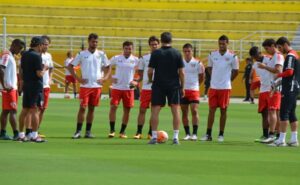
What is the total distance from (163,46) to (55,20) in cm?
3171

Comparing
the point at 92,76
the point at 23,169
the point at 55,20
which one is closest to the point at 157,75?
the point at 92,76

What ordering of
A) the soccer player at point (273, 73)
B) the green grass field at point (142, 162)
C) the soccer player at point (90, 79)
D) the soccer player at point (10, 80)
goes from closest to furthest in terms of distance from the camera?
1. the green grass field at point (142, 162)
2. the soccer player at point (10, 80)
3. the soccer player at point (273, 73)
4. the soccer player at point (90, 79)

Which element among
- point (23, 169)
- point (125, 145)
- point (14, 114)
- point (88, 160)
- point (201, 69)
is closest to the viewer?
point (23, 169)

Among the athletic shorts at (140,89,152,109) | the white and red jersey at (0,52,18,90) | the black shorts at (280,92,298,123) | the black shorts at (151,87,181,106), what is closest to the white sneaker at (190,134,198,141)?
the athletic shorts at (140,89,152,109)

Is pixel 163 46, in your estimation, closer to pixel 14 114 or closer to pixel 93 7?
pixel 14 114

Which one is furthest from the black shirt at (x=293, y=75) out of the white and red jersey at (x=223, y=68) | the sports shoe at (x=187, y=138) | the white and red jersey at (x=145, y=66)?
the white and red jersey at (x=145, y=66)

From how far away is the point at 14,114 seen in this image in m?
19.2

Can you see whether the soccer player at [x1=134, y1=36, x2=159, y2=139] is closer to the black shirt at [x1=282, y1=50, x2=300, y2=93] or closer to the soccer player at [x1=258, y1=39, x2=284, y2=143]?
the soccer player at [x1=258, y1=39, x2=284, y2=143]

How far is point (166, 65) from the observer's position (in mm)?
18156

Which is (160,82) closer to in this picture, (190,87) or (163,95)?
(163,95)

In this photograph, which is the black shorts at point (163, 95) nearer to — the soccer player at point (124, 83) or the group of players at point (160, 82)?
the group of players at point (160, 82)

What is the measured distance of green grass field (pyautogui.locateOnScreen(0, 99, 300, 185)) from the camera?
1248 cm

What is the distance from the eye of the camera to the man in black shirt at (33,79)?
18422 millimetres

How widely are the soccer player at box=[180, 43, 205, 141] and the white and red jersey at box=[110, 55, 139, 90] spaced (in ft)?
4.18
